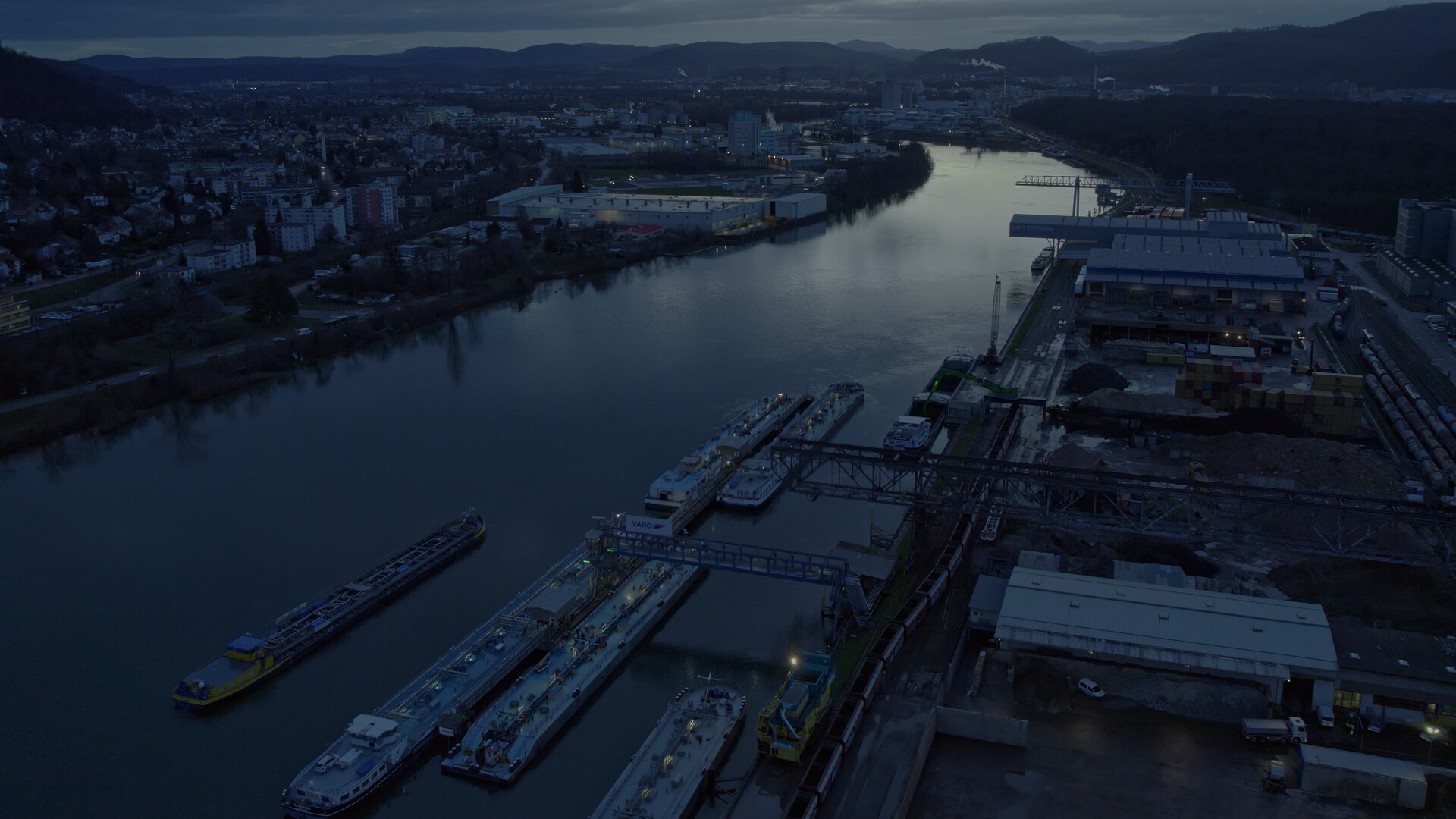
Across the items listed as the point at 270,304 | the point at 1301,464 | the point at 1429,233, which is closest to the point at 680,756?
the point at 1301,464

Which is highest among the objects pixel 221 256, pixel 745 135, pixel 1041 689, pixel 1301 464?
pixel 745 135

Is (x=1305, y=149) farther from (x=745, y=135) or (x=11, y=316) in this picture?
(x=11, y=316)

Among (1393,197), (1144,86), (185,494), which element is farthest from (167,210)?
(1144,86)

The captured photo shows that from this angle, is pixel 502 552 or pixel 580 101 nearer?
pixel 502 552

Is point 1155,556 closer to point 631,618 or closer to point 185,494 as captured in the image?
point 631,618

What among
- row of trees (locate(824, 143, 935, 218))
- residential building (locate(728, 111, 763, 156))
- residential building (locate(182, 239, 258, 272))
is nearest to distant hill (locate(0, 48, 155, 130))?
residential building (locate(728, 111, 763, 156))

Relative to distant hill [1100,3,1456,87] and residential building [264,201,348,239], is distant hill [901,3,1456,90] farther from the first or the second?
residential building [264,201,348,239]

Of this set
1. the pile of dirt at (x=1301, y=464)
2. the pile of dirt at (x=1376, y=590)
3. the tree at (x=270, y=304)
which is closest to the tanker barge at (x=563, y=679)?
the pile of dirt at (x=1376, y=590)

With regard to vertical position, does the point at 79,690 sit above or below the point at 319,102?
below
